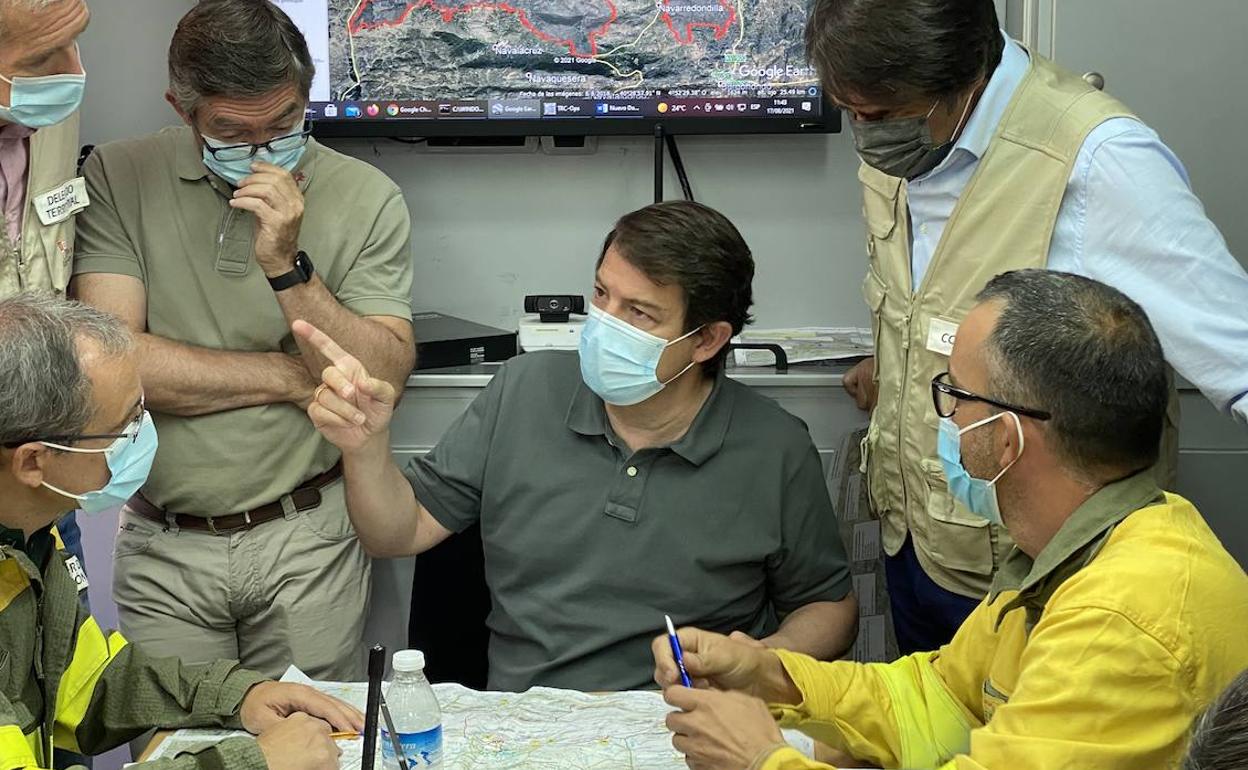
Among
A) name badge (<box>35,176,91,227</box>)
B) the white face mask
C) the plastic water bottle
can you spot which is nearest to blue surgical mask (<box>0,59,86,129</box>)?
the white face mask

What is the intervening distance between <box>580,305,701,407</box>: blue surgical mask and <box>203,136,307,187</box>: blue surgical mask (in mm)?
699

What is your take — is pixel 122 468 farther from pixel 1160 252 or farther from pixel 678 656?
pixel 1160 252

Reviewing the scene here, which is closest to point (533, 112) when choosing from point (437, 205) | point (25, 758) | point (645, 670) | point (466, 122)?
point (466, 122)

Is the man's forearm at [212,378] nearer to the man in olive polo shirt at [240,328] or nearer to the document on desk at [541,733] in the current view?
the man in olive polo shirt at [240,328]

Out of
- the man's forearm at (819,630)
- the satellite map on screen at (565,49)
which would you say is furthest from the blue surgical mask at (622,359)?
the satellite map on screen at (565,49)

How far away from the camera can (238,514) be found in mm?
2432

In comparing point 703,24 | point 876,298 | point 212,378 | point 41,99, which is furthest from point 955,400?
point 703,24

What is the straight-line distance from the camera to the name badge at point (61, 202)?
223 centimetres

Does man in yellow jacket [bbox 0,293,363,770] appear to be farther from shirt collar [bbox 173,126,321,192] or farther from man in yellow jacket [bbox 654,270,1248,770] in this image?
shirt collar [bbox 173,126,321,192]

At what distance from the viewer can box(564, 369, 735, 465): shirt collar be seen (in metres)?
2.18

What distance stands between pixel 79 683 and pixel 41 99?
3.15 feet

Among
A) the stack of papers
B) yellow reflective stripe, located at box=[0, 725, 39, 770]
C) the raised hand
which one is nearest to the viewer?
yellow reflective stripe, located at box=[0, 725, 39, 770]

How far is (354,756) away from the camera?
5.46ft

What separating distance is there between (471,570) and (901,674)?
0.89 meters
